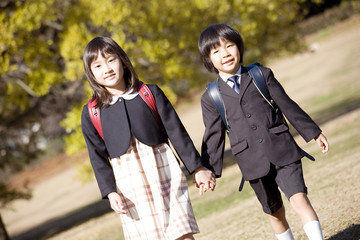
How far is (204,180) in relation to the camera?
3.55 m

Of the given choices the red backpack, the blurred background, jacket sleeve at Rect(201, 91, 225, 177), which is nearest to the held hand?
the red backpack

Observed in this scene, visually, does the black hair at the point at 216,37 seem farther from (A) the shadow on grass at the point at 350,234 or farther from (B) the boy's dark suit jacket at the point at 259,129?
(A) the shadow on grass at the point at 350,234

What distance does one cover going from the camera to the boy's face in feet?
12.3

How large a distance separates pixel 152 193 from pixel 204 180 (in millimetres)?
351

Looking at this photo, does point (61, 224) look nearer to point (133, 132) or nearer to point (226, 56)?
point (133, 132)

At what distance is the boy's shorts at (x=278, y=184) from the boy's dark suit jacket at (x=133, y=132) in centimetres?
54

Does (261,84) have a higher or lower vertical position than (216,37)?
lower

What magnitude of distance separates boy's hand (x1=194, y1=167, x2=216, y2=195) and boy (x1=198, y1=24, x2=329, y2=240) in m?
0.17

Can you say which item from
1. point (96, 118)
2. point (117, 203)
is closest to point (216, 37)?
point (96, 118)

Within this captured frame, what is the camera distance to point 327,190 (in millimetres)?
5992

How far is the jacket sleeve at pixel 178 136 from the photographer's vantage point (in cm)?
354

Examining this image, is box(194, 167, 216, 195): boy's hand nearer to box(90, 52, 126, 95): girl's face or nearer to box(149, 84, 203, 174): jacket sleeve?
box(149, 84, 203, 174): jacket sleeve

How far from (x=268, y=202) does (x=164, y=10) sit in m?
8.28

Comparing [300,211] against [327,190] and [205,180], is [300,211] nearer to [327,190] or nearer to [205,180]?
[205,180]
